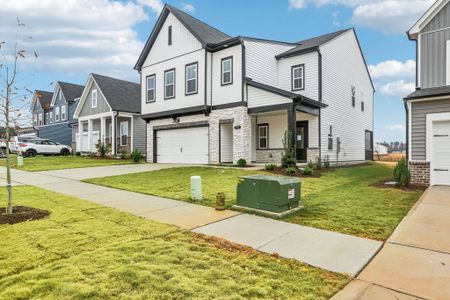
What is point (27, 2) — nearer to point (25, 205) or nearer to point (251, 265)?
point (25, 205)

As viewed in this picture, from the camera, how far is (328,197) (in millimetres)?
8578

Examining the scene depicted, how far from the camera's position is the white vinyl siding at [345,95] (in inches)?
Answer: 725

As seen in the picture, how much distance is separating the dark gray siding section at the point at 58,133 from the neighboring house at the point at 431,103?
113 feet

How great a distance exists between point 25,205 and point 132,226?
11.7 feet

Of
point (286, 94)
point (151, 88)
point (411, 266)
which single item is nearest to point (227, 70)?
point (286, 94)

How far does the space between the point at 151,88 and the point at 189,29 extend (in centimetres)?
525

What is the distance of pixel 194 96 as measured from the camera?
18.3 meters

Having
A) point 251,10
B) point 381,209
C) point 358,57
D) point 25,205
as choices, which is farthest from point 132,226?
point 358,57

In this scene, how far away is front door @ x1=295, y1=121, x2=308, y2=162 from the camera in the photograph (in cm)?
1783

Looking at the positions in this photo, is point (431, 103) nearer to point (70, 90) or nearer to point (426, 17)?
point (426, 17)

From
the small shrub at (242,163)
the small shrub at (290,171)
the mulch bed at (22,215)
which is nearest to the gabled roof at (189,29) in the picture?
the small shrub at (242,163)

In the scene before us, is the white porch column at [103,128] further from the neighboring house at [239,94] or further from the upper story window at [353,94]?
the upper story window at [353,94]

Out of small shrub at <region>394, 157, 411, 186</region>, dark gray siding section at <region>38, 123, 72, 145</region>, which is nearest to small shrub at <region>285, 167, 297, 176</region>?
small shrub at <region>394, 157, 411, 186</region>

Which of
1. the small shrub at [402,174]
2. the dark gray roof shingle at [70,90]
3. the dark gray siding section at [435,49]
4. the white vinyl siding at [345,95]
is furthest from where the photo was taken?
the dark gray roof shingle at [70,90]
